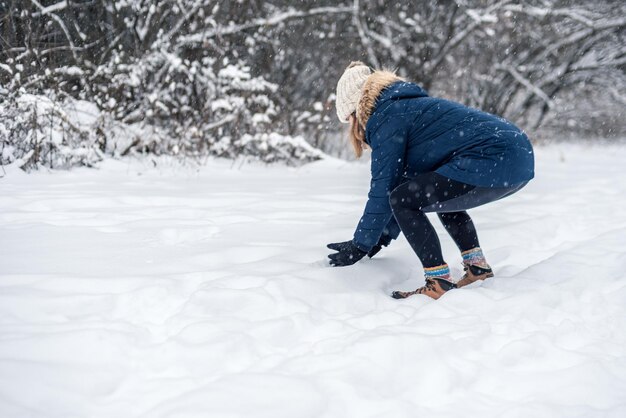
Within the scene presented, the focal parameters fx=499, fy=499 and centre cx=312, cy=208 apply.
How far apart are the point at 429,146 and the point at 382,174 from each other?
0.26 meters

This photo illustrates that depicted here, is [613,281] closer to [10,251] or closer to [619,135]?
[10,251]

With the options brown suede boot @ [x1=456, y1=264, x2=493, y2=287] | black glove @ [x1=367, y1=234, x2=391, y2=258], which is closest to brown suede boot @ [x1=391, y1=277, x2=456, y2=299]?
brown suede boot @ [x1=456, y1=264, x2=493, y2=287]

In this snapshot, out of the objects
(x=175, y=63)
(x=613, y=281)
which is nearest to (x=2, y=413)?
(x=613, y=281)

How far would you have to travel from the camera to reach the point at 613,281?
2510mm

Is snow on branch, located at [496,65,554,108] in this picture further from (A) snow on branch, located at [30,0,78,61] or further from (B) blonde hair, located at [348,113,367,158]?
(B) blonde hair, located at [348,113,367,158]

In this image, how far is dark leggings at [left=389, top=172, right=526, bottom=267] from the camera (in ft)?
7.61

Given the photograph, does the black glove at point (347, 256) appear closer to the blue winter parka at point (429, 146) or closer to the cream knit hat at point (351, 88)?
the blue winter parka at point (429, 146)

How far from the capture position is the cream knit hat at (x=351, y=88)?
8.22 feet

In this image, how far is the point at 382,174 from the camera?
93.6 inches

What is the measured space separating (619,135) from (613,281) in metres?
12.8

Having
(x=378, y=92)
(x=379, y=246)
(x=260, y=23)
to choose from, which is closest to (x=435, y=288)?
(x=379, y=246)

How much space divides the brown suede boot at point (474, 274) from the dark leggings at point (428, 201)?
338 millimetres

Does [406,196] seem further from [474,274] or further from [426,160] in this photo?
[474,274]

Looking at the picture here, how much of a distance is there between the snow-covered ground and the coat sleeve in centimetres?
29
